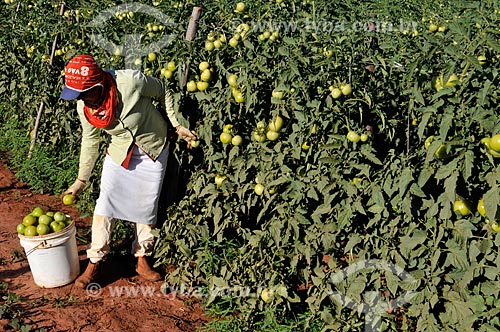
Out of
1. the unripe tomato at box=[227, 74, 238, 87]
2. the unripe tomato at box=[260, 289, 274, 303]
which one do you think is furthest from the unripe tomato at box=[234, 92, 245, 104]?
the unripe tomato at box=[260, 289, 274, 303]

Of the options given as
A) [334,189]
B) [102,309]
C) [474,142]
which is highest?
[474,142]

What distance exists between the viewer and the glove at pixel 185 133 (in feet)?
12.1

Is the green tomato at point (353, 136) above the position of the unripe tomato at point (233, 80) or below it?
Result: below

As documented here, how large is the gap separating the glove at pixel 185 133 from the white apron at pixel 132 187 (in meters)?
0.17

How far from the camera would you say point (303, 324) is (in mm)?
3434

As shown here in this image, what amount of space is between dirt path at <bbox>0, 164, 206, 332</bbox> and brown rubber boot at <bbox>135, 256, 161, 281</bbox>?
1.5 inches

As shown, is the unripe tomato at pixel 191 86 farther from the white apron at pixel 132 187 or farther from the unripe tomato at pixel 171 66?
the white apron at pixel 132 187

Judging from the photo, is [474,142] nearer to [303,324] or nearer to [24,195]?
[303,324]

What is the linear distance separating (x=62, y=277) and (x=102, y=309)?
375 mm

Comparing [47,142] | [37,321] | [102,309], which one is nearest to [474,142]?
[102,309]

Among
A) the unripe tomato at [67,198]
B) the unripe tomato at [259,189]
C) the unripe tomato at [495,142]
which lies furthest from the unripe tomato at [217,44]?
the unripe tomato at [495,142]

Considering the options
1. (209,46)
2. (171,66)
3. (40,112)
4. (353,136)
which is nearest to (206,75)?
(209,46)

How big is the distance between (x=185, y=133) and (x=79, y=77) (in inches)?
29.5

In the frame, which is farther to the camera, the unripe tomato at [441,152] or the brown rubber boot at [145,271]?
the brown rubber boot at [145,271]
